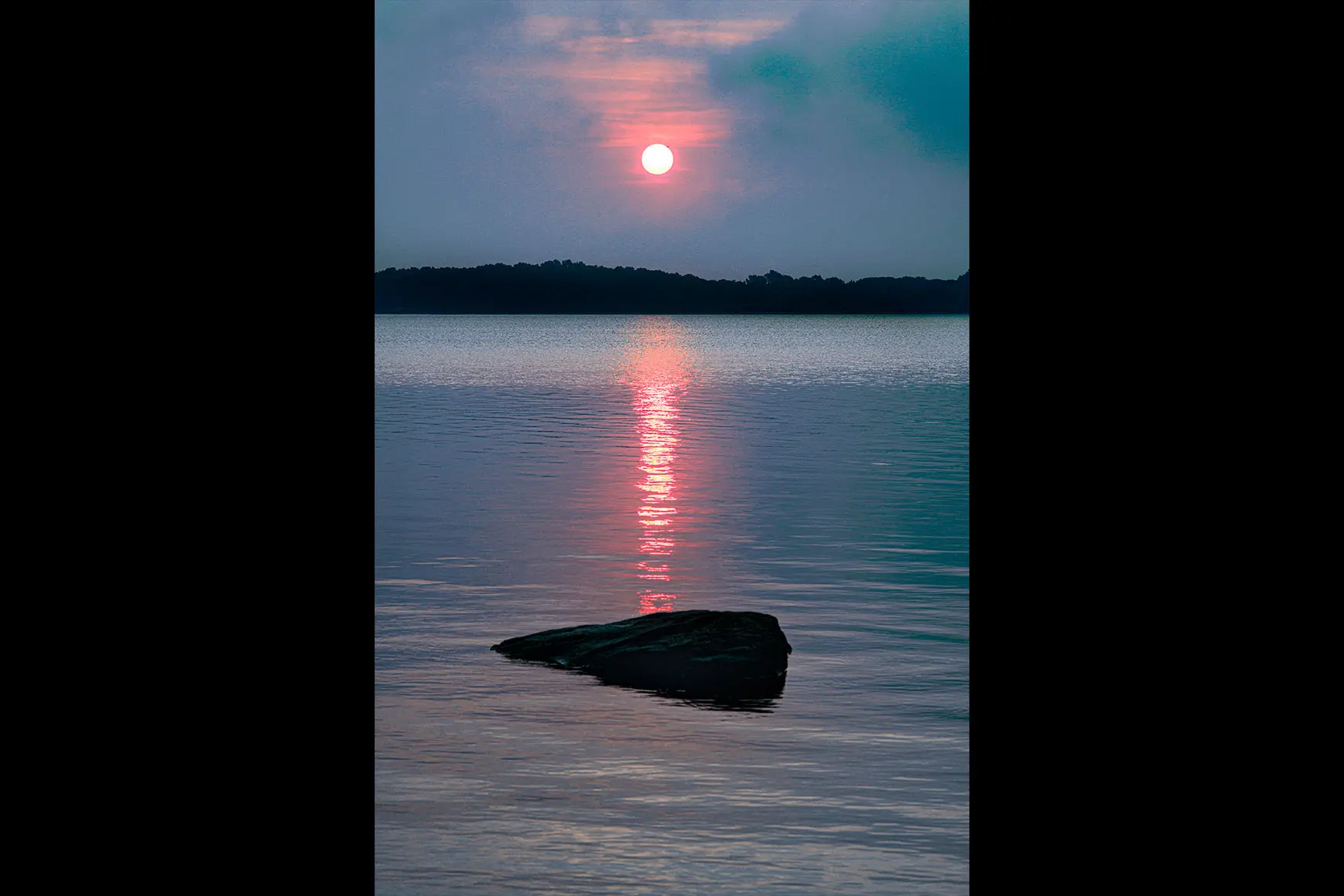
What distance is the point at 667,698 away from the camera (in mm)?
8086

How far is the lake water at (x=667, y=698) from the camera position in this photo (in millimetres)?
5684

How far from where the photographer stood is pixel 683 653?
8.41 meters

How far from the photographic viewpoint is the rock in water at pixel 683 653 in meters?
8.26

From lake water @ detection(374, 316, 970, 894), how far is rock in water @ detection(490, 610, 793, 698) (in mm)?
201

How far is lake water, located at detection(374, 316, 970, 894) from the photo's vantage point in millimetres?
5684

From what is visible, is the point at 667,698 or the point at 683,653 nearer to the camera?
the point at 667,698

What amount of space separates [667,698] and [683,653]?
1.32ft

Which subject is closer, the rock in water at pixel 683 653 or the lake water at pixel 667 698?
the lake water at pixel 667 698

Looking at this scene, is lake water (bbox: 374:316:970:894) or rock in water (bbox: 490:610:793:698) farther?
rock in water (bbox: 490:610:793:698)

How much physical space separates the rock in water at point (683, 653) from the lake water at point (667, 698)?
201 millimetres
